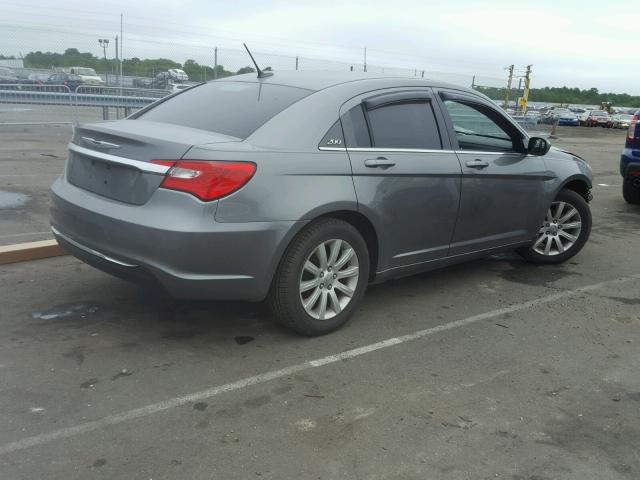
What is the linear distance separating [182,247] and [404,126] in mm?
1865

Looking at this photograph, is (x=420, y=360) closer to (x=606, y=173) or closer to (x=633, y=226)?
(x=633, y=226)

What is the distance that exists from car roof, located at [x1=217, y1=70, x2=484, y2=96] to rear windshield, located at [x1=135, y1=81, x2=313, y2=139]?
85mm

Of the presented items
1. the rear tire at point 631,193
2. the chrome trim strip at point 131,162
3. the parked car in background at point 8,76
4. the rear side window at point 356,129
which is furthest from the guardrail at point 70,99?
the rear side window at point 356,129

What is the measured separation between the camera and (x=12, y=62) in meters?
16.7

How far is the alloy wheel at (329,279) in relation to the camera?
13.1 ft

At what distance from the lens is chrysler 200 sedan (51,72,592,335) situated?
11.7 feet

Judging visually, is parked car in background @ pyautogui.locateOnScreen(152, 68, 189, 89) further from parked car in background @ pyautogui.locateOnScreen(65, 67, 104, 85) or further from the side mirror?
the side mirror

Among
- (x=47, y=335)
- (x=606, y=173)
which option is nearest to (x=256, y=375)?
(x=47, y=335)

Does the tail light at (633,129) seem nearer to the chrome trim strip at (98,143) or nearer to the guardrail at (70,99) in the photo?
the chrome trim strip at (98,143)

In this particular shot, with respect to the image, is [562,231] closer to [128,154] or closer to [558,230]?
[558,230]

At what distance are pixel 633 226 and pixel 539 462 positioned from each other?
247 inches

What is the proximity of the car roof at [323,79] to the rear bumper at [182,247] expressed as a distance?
1.14 m

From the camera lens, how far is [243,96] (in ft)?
14.4

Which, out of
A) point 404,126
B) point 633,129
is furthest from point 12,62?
point 404,126
